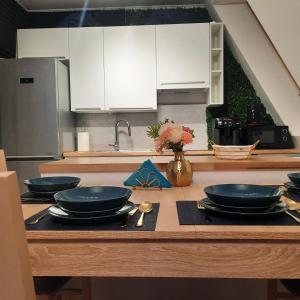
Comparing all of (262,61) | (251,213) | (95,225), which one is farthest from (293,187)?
(262,61)

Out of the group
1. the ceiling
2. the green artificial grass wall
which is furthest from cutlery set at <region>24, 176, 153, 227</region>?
the ceiling

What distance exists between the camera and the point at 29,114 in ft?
10.7

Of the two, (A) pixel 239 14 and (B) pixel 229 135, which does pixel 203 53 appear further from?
(B) pixel 229 135

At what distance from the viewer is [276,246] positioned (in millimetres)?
856

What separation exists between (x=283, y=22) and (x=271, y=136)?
121 cm

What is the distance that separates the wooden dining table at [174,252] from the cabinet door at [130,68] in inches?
112

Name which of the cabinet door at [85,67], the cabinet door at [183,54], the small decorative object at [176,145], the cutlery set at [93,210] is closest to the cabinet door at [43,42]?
the cabinet door at [85,67]

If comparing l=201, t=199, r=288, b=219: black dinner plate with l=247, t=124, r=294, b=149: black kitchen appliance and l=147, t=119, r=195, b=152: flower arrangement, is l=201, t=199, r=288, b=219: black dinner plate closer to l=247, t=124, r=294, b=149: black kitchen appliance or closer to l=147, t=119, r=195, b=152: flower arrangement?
l=147, t=119, r=195, b=152: flower arrangement

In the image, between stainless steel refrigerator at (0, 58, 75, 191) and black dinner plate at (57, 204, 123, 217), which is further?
stainless steel refrigerator at (0, 58, 75, 191)

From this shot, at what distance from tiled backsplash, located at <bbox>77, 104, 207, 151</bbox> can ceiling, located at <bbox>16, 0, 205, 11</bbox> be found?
1236 millimetres

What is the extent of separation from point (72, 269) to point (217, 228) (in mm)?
414

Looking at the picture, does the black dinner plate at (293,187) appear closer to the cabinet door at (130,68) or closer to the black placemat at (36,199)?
the black placemat at (36,199)

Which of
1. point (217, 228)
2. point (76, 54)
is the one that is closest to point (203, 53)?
point (76, 54)

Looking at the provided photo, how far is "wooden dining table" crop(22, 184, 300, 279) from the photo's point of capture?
0.86 meters
